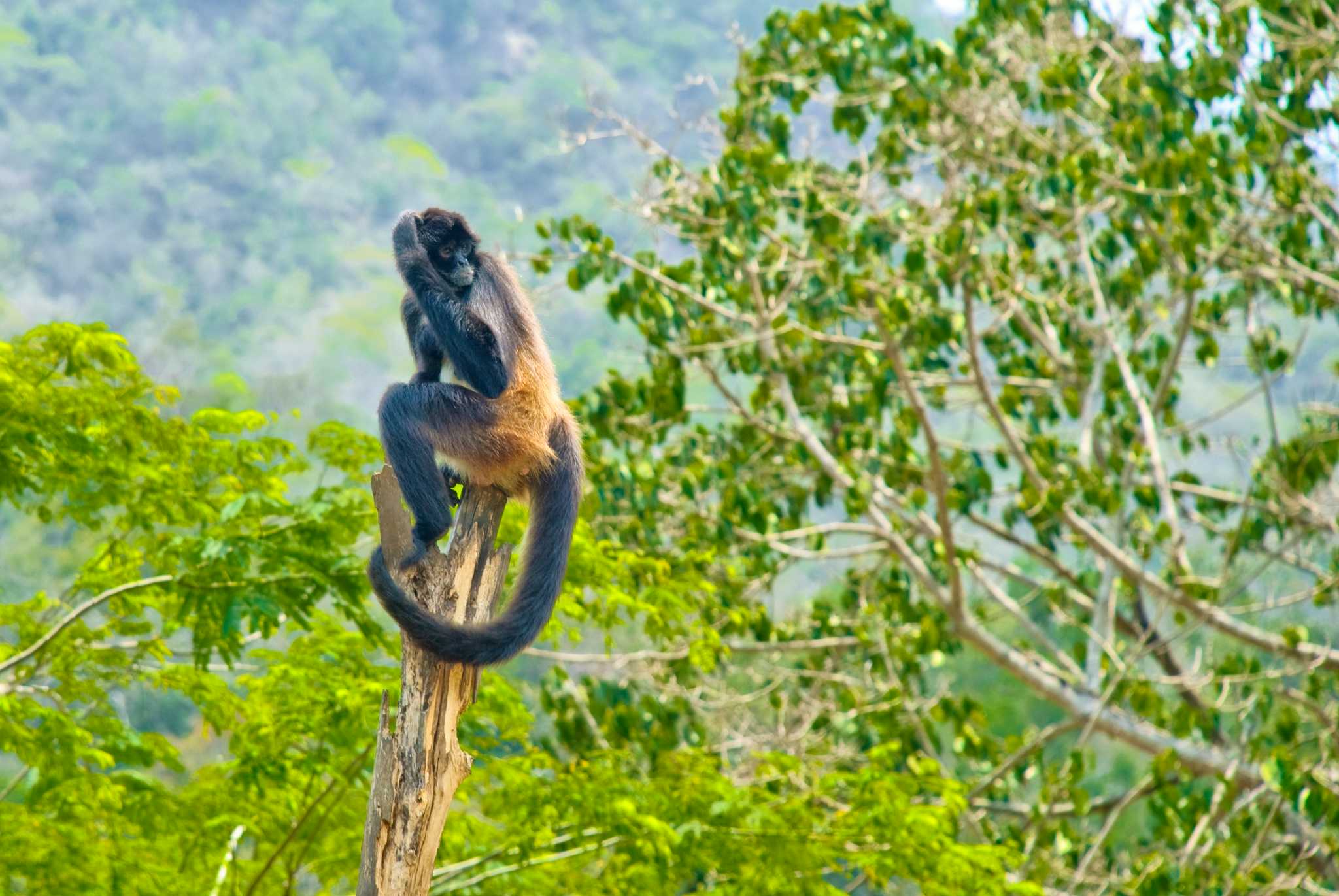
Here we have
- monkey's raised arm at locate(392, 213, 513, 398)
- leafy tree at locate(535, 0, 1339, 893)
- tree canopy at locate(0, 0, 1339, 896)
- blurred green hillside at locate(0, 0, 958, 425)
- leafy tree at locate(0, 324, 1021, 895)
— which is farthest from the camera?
blurred green hillside at locate(0, 0, 958, 425)

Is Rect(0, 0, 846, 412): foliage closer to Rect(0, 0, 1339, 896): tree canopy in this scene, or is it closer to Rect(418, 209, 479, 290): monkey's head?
Rect(0, 0, 1339, 896): tree canopy

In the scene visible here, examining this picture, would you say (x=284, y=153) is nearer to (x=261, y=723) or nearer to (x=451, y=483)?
(x=261, y=723)

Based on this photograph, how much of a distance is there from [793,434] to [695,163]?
334 centimetres

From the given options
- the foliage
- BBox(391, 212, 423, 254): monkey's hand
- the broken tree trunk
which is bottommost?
the broken tree trunk

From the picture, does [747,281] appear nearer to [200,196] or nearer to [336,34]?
[200,196]

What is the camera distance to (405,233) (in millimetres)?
5574

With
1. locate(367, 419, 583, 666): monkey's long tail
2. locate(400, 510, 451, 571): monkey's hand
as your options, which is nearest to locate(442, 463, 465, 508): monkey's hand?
locate(400, 510, 451, 571): monkey's hand

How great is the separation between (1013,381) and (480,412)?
323 inches

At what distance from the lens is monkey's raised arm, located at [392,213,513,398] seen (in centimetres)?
531

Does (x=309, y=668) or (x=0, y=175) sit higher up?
(x=0, y=175)

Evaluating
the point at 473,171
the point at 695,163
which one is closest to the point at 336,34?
the point at 473,171

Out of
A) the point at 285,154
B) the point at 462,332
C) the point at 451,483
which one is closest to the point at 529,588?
the point at 451,483

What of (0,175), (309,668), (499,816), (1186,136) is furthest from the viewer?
(0,175)

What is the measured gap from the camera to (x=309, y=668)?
6809 mm
